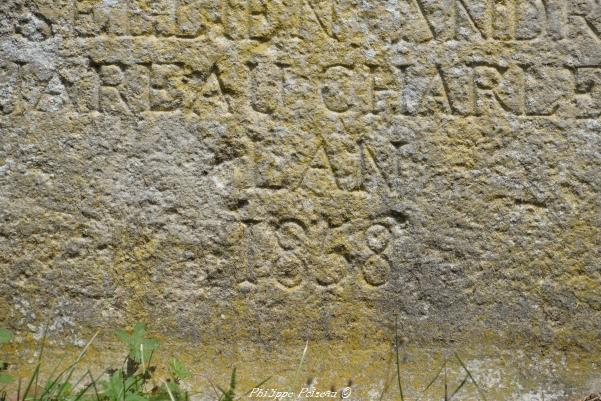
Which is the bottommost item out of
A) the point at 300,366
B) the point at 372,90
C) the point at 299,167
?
the point at 300,366

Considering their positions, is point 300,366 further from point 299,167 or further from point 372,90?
point 372,90

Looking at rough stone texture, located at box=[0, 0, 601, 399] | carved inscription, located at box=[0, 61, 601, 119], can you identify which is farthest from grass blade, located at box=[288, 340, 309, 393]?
carved inscription, located at box=[0, 61, 601, 119]

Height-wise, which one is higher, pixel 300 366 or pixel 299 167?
pixel 299 167

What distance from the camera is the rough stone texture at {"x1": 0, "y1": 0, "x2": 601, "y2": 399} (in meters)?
2.62

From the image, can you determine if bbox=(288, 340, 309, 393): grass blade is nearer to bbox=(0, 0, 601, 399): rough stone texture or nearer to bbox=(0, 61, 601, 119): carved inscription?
bbox=(0, 0, 601, 399): rough stone texture

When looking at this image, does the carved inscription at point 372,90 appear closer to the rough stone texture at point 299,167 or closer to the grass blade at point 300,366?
the rough stone texture at point 299,167

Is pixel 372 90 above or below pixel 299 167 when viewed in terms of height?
above

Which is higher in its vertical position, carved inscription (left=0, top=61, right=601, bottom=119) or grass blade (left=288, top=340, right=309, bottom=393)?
carved inscription (left=0, top=61, right=601, bottom=119)

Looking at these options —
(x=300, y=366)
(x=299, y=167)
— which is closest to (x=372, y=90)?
(x=299, y=167)

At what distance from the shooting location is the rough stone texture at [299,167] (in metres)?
2.62

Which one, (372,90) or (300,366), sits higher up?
(372,90)

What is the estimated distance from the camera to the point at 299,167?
2.65 m

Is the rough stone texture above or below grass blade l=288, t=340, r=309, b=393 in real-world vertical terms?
above

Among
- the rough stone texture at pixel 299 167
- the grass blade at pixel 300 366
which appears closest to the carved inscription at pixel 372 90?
the rough stone texture at pixel 299 167
